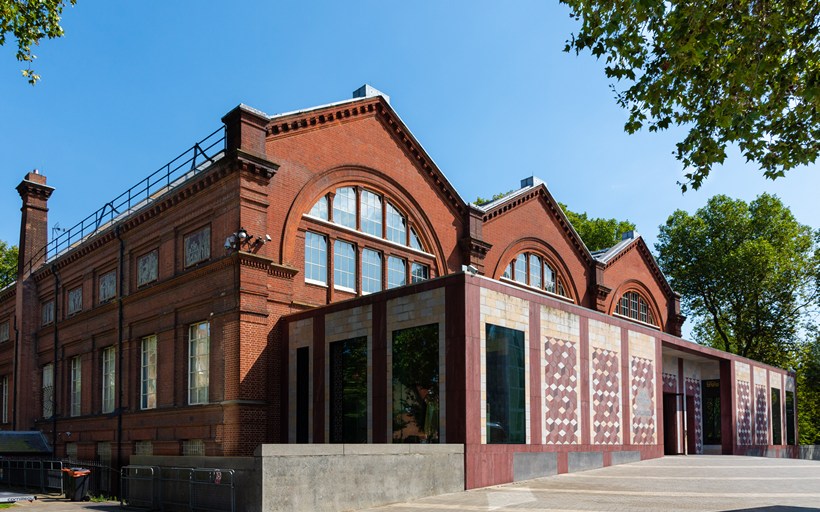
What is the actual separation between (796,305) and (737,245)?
5.40 metres

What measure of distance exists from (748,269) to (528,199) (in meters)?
22.5

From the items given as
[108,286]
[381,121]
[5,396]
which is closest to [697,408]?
[381,121]

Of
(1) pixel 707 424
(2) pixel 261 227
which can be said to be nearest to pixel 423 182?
(2) pixel 261 227

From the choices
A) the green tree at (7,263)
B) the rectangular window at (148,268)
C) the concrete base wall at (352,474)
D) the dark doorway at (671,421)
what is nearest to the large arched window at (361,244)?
the rectangular window at (148,268)

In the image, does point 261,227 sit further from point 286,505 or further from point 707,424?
point 707,424

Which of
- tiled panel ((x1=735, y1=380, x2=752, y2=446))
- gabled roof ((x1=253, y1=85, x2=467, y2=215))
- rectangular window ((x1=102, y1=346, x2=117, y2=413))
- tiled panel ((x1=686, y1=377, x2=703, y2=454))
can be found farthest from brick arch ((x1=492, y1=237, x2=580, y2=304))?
rectangular window ((x1=102, y1=346, x2=117, y2=413))

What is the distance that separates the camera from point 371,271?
27062 mm

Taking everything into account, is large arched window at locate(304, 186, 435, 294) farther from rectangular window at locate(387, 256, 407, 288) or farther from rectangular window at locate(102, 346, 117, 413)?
rectangular window at locate(102, 346, 117, 413)

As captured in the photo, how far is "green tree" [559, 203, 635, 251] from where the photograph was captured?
57156 millimetres

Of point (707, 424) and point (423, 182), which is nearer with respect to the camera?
point (423, 182)

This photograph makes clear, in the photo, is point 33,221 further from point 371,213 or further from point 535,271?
point 535,271

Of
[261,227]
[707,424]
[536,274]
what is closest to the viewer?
[261,227]

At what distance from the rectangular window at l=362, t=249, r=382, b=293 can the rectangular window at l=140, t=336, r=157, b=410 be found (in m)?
7.85

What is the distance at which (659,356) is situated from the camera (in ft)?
86.2
